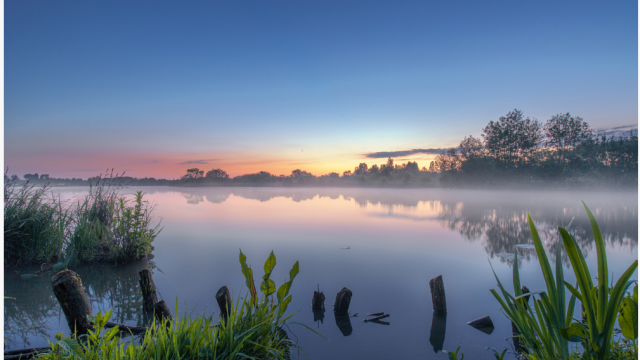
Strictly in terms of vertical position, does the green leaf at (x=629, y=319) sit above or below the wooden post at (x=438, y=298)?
above

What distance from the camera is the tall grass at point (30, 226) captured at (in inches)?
206

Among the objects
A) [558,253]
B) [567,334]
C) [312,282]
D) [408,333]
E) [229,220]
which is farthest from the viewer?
[229,220]

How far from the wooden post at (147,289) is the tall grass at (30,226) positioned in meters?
3.22

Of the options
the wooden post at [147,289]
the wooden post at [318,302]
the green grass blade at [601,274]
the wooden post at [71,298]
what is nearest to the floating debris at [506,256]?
the wooden post at [318,302]

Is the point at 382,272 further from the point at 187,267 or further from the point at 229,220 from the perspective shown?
the point at 229,220

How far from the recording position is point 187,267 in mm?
6469

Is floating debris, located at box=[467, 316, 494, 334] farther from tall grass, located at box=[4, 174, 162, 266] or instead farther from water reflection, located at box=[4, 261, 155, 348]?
tall grass, located at box=[4, 174, 162, 266]

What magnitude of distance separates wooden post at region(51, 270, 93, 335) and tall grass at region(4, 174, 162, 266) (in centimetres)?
305

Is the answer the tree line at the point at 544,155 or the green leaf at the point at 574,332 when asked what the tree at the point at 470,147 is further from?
the green leaf at the point at 574,332

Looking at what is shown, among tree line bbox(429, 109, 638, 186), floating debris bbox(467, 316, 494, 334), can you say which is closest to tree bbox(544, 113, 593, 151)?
tree line bbox(429, 109, 638, 186)

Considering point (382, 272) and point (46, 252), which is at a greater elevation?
point (46, 252)

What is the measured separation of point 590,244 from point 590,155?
27703 mm

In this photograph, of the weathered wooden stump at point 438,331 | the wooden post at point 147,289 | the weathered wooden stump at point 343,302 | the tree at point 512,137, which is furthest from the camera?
the tree at point 512,137

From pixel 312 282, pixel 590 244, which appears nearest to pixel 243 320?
pixel 312 282
